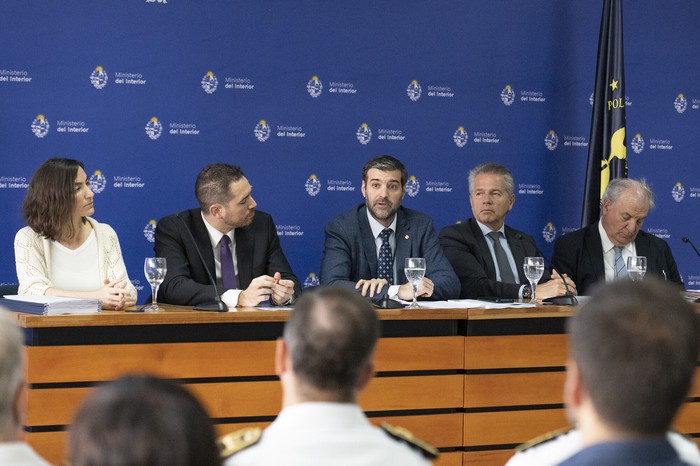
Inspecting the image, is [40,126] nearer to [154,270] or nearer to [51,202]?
[51,202]

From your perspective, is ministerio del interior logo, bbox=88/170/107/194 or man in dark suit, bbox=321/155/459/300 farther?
ministerio del interior logo, bbox=88/170/107/194

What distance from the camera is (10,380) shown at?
137cm

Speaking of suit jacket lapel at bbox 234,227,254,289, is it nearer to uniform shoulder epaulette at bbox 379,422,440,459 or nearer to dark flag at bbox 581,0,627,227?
dark flag at bbox 581,0,627,227

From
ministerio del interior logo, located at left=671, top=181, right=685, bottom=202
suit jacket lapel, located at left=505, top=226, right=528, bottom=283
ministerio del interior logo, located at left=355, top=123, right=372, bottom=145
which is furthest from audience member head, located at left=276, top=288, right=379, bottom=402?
ministerio del interior logo, located at left=671, top=181, right=685, bottom=202

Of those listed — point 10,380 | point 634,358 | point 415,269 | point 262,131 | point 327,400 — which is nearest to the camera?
point 634,358

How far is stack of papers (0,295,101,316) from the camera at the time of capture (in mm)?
3574

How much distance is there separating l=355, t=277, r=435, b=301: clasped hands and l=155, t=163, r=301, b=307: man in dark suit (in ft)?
1.08

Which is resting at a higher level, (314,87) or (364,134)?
(314,87)

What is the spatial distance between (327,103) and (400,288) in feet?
6.80

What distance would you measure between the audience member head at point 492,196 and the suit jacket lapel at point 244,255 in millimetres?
1408

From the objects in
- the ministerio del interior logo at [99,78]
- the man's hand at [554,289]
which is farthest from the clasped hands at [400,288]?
the ministerio del interior logo at [99,78]

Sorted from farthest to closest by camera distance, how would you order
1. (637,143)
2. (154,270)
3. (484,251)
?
(637,143)
(484,251)
(154,270)

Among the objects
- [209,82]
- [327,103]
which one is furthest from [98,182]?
[327,103]

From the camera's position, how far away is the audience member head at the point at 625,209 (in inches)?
218
